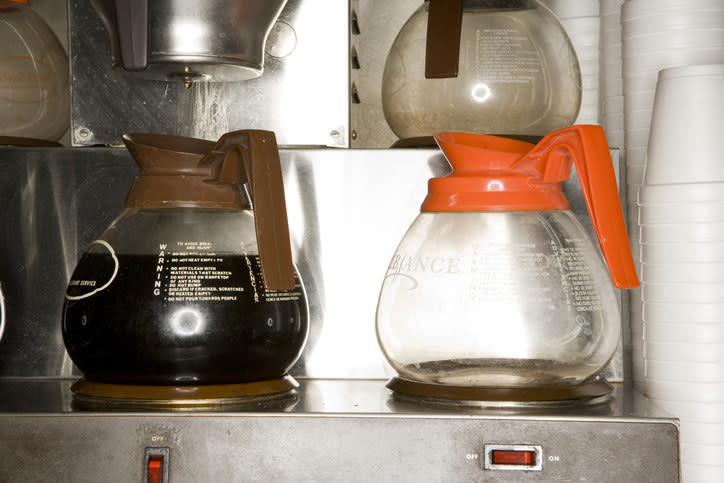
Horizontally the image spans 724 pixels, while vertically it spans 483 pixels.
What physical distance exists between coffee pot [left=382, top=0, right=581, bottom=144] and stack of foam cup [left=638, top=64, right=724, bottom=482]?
0.15 meters

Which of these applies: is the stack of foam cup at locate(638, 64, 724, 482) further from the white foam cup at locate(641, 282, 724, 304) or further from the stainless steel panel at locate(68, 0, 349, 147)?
the stainless steel panel at locate(68, 0, 349, 147)

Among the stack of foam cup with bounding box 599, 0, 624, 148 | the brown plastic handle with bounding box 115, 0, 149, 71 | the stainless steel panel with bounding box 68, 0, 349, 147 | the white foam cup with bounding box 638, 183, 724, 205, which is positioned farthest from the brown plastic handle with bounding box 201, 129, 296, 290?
the stack of foam cup with bounding box 599, 0, 624, 148

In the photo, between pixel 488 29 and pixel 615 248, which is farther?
pixel 488 29

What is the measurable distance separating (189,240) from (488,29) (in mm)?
390

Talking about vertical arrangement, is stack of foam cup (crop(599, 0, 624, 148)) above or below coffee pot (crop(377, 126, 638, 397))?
above

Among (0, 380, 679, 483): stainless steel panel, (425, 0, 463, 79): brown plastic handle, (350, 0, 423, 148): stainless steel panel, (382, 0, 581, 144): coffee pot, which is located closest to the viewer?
(0, 380, 679, 483): stainless steel panel

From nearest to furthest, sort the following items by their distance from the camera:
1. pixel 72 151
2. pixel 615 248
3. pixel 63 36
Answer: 1. pixel 615 248
2. pixel 72 151
3. pixel 63 36

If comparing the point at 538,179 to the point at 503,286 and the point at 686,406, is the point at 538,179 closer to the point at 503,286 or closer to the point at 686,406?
the point at 503,286

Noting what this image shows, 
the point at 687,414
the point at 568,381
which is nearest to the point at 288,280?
the point at 568,381

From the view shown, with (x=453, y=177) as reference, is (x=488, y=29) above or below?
above

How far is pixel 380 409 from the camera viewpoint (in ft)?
2.54

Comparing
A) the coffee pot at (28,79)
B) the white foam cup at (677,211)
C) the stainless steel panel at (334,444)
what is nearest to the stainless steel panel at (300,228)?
the coffee pot at (28,79)

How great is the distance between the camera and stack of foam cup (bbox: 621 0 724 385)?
92 cm

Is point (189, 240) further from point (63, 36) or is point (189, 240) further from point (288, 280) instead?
point (63, 36)
